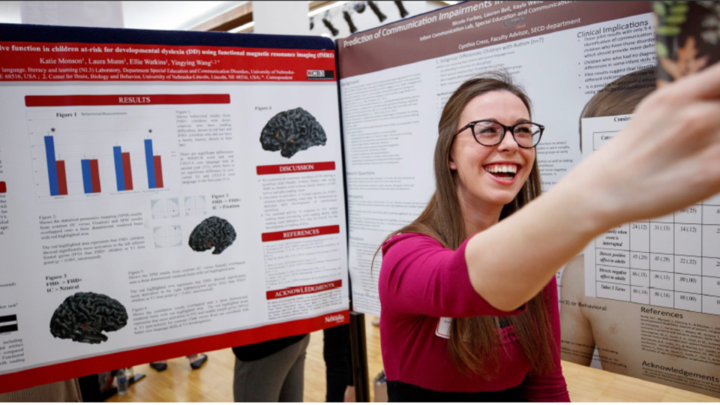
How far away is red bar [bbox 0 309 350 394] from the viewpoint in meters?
1.29

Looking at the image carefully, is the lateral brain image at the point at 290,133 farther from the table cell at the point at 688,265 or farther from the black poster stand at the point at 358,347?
the table cell at the point at 688,265

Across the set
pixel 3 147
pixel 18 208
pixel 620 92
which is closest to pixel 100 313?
pixel 18 208

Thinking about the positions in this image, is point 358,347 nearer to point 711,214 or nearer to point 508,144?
point 508,144

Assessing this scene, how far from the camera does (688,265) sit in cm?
107

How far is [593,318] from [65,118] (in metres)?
1.78

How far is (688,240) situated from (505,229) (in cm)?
85

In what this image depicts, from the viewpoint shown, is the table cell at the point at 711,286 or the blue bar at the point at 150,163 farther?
the blue bar at the point at 150,163

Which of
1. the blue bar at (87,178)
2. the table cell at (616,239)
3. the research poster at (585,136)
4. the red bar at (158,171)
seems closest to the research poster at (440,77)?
the research poster at (585,136)

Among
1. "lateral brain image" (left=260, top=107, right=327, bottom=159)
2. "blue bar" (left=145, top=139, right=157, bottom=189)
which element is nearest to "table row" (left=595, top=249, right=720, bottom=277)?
"lateral brain image" (left=260, top=107, right=327, bottom=159)

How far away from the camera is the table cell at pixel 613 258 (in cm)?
117

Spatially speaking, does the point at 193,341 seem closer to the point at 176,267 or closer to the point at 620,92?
the point at 176,267

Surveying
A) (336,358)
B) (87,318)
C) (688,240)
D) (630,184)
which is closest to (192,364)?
(336,358)

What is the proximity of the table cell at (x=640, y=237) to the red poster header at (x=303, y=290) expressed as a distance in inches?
41.0

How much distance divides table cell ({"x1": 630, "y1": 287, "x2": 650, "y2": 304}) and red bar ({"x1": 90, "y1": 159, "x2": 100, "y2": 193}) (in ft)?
5.57
